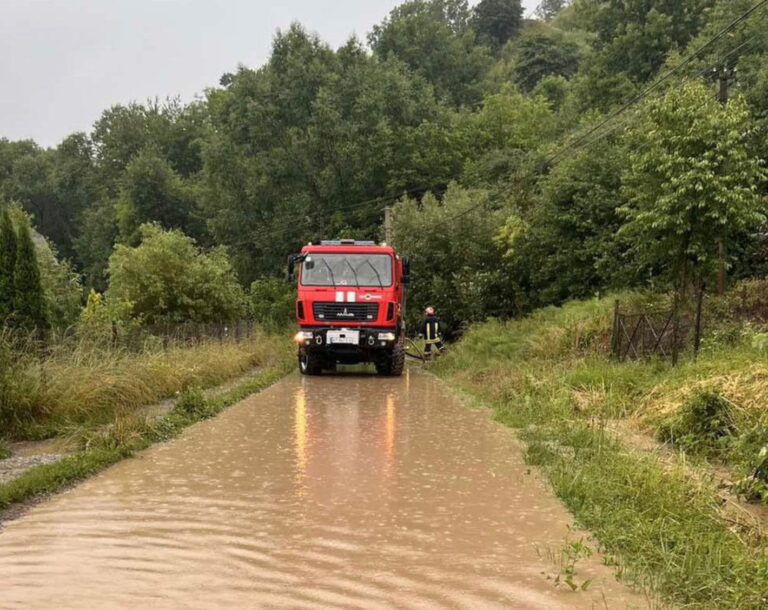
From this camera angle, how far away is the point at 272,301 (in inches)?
1697

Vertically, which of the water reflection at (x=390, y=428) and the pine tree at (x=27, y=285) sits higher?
the pine tree at (x=27, y=285)

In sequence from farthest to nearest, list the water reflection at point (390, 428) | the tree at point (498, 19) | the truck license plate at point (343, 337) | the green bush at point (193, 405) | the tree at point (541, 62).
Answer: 1. the tree at point (498, 19)
2. the tree at point (541, 62)
3. the truck license plate at point (343, 337)
4. the green bush at point (193, 405)
5. the water reflection at point (390, 428)

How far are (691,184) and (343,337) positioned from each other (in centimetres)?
838

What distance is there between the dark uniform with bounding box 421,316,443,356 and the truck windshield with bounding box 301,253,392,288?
12.2 feet

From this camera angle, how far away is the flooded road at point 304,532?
4688mm

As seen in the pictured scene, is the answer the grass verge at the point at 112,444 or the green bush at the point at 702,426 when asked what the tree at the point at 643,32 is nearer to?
the grass verge at the point at 112,444

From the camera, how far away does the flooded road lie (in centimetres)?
469

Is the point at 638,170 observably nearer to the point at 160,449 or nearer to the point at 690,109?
the point at 690,109

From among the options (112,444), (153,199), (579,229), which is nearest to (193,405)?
(112,444)

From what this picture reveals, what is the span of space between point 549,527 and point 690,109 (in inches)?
454

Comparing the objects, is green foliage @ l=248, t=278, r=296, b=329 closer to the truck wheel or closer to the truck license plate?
the truck wheel

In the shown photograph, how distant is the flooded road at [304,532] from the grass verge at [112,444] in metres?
0.25

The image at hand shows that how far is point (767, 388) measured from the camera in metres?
8.33

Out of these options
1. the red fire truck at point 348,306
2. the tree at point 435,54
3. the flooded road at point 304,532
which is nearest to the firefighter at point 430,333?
the red fire truck at point 348,306
